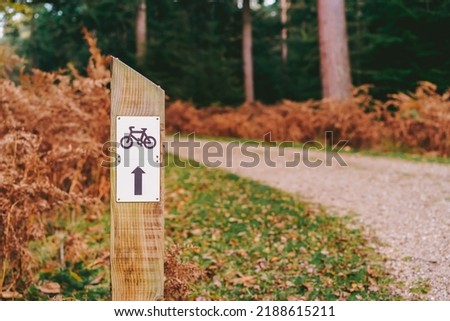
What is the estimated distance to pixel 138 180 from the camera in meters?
2.75

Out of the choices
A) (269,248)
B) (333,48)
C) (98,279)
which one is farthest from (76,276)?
(333,48)

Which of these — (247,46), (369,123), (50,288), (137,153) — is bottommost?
(50,288)

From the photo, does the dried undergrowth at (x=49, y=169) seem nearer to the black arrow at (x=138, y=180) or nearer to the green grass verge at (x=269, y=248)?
the black arrow at (x=138, y=180)

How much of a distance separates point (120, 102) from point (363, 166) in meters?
6.26

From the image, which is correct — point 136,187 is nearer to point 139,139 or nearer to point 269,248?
point 139,139

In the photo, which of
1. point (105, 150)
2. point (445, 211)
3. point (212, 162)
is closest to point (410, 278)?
point (445, 211)

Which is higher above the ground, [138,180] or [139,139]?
[139,139]

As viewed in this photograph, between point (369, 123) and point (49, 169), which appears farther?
point (369, 123)

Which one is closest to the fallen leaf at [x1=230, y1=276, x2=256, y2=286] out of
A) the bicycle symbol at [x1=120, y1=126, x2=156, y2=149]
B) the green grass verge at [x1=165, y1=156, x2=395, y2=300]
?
the green grass verge at [x1=165, y1=156, x2=395, y2=300]

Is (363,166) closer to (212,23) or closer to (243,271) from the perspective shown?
(243,271)

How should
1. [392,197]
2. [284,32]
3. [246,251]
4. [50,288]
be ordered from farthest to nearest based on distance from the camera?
[284,32]
[392,197]
[246,251]
[50,288]

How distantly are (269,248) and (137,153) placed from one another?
7.17 feet

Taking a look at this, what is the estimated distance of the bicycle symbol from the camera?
271cm

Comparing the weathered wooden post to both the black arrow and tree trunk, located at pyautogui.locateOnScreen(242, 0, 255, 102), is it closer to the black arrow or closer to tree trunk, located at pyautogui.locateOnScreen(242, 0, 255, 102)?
the black arrow
